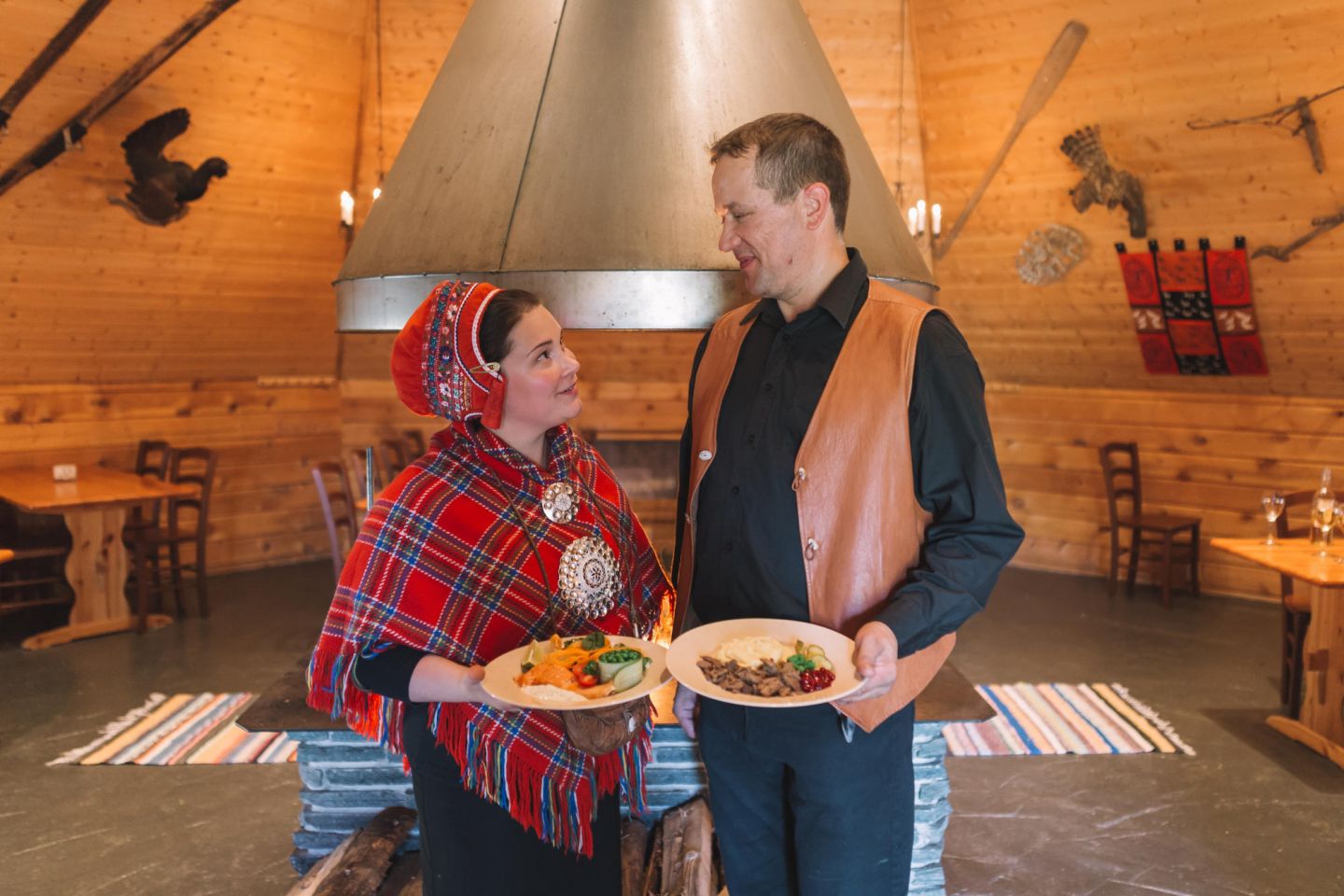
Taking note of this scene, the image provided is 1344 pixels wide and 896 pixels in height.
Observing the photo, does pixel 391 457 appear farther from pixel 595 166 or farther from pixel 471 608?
pixel 471 608

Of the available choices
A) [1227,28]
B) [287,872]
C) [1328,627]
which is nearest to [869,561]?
[287,872]

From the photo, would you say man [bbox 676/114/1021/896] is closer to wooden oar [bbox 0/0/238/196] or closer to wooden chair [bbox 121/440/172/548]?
wooden oar [bbox 0/0/238/196]

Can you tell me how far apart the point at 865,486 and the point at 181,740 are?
3.69 m

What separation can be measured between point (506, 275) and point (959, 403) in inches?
48.4

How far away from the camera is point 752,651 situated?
1.63 meters

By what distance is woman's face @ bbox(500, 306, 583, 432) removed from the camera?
181cm

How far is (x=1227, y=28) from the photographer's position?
5227 mm

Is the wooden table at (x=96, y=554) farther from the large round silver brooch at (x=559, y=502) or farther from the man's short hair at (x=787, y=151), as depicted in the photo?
the man's short hair at (x=787, y=151)

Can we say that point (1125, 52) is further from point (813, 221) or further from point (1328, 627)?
point (813, 221)

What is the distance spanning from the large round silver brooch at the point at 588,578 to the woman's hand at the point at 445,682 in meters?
0.25

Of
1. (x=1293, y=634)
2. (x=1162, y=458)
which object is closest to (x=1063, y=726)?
(x=1293, y=634)

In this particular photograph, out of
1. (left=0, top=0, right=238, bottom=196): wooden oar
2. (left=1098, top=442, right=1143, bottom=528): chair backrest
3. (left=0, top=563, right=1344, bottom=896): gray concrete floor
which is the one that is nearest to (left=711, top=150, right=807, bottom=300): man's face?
(left=0, top=563, right=1344, bottom=896): gray concrete floor

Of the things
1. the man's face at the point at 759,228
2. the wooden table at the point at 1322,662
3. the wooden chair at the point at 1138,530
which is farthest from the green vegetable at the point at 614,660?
the wooden chair at the point at 1138,530

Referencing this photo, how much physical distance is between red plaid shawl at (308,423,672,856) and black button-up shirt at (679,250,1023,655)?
28cm
